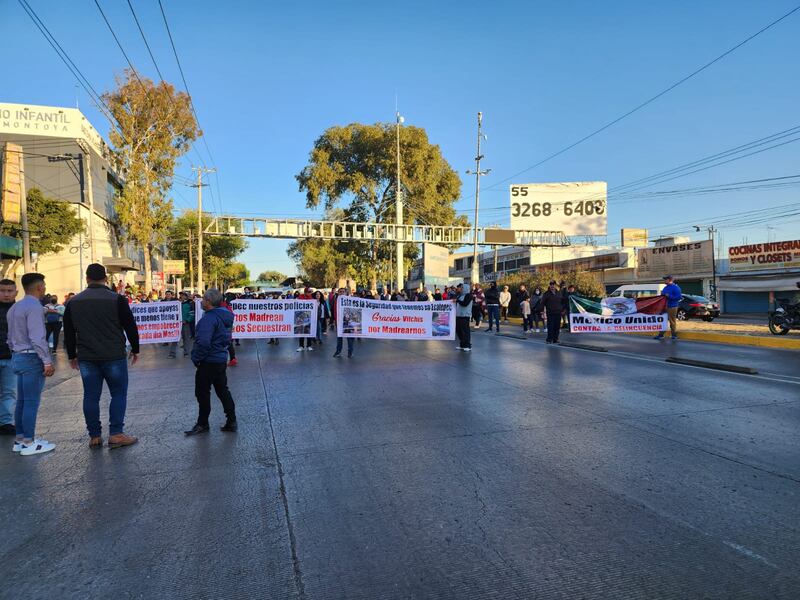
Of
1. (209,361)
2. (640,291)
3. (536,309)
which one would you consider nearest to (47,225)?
(536,309)

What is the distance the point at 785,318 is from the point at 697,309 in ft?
38.3

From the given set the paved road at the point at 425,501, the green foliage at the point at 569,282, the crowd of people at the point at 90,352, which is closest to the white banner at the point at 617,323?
the paved road at the point at 425,501

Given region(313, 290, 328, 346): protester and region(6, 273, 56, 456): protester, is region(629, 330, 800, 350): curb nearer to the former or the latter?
region(313, 290, 328, 346): protester

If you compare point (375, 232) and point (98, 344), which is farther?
point (375, 232)

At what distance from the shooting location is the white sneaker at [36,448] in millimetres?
5344

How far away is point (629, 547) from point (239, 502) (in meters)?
→ 2.66

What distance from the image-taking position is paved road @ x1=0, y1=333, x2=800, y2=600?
2.88 metres

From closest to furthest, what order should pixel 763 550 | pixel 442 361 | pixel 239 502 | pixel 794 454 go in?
pixel 763 550, pixel 239 502, pixel 794 454, pixel 442 361

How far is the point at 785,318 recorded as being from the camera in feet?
52.2

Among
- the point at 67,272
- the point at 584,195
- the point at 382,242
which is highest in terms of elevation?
the point at 584,195

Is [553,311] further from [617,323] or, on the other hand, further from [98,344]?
[98,344]

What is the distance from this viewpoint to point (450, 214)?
4562 cm

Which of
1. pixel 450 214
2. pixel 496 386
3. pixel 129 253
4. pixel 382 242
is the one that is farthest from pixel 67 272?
pixel 496 386

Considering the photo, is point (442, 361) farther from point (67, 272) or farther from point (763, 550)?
point (67, 272)
